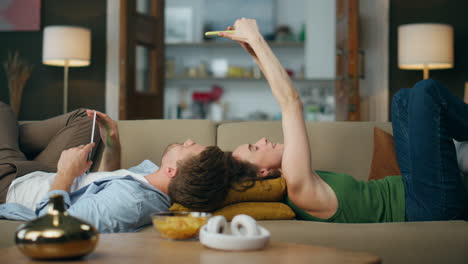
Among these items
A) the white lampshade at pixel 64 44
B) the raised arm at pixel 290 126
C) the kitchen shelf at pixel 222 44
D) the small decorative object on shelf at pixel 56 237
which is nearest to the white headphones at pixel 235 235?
the small decorative object on shelf at pixel 56 237

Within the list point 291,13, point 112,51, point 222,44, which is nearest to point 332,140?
point 112,51

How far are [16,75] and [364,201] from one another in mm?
4379

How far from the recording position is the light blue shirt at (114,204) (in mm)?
1675

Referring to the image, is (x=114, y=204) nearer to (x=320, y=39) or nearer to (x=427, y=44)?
(x=427, y=44)

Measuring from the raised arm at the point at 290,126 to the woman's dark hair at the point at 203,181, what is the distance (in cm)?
23

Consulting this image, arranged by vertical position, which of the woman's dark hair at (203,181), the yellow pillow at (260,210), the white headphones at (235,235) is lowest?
the yellow pillow at (260,210)

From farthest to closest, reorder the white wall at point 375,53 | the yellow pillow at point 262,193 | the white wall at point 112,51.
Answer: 1. the white wall at point 112,51
2. the white wall at point 375,53
3. the yellow pillow at point 262,193

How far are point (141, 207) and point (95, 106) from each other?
4057mm

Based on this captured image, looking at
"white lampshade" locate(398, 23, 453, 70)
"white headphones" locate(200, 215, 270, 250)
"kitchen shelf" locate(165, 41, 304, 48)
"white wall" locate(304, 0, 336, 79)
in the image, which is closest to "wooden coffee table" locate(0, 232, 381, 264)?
"white headphones" locate(200, 215, 270, 250)

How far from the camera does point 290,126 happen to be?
1.90 meters

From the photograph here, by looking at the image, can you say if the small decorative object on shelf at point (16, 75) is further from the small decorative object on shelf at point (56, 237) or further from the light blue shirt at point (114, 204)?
the small decorative object on shelf at point (56, 237)

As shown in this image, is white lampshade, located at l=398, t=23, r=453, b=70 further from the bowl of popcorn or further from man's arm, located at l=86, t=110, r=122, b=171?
the bowl of popcorn

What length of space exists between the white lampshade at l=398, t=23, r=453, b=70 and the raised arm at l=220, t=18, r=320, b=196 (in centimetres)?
305

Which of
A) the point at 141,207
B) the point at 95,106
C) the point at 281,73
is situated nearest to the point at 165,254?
the point at 141,207
